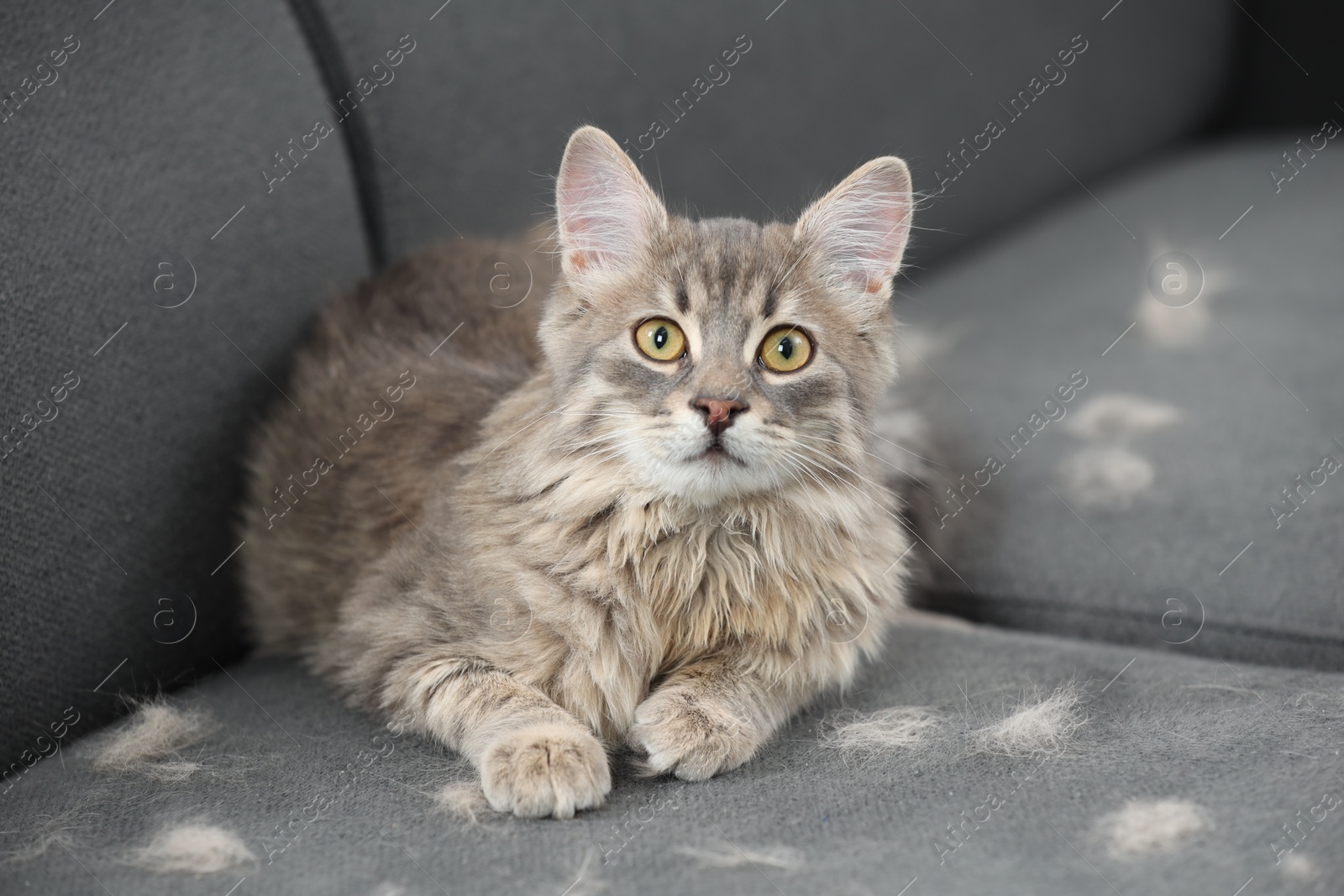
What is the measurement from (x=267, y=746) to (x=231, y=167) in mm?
1048

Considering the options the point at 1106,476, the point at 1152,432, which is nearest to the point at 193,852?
the point at 1106,476

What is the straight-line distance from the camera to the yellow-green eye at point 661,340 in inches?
62.4

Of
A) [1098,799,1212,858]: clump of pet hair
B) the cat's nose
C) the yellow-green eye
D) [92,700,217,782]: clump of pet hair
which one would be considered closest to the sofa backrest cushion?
[92,700,217,782]: clump of pet hair

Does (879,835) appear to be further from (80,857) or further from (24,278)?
(24,278)

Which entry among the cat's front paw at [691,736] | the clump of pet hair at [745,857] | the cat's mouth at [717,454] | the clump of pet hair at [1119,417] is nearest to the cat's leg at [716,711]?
the cat's front paw at [691,736]

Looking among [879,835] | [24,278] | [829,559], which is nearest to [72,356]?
[24,278]

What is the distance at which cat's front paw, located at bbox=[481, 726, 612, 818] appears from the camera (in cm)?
137

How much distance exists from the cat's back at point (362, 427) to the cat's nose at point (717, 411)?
1.82 ft

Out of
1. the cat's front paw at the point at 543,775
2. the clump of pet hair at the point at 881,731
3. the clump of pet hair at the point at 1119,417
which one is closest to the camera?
the cat's front paw at the point at 543,775

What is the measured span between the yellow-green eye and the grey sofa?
47 centimetres

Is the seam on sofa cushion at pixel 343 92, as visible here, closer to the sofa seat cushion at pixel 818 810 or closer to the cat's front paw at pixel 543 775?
the sofa seat cushion at pixel 818 810

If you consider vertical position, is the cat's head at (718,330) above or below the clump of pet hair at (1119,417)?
above

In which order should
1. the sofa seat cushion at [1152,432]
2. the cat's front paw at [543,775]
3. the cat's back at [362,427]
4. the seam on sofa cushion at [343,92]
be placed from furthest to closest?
the seam on sofa cushion at [343,92] < the sofa seat cushion at [1152,432] < the cat's back at [362,427] < the cat's front paw at [543,775]

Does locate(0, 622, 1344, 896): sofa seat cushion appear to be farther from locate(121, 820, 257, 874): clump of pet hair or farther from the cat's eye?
the cat's eye
